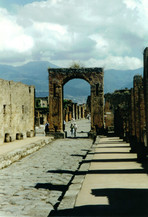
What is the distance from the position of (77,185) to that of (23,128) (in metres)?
16.1

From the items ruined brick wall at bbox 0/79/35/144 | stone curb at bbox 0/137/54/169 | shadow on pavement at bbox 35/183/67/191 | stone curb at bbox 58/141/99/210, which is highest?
ruined brick wall at bbox 0/79/35/144

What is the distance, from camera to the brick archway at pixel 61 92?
23.7 meters

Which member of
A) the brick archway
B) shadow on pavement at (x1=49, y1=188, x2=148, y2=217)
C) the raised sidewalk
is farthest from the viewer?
the brick archway

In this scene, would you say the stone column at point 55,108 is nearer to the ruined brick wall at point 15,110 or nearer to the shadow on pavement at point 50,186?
the ruined brick wall at point 15,110

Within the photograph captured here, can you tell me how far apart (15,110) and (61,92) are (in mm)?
4622

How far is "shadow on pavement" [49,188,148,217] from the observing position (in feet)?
14.9

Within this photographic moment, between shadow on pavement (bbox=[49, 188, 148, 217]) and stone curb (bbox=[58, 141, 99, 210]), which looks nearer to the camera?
shadow on pavement (bbox=[49, 188, 148, 217])

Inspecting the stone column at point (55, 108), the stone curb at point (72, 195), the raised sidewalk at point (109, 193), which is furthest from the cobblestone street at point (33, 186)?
the stone column at point (55, 108)

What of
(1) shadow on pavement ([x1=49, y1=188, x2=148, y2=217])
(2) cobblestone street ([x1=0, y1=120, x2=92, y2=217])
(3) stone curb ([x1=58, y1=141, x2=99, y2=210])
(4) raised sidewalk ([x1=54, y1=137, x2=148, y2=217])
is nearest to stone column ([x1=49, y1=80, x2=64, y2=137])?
(2) cobblestone street ([x1=0, y1=120, x2=92, y2=217])

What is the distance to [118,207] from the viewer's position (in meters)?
4.88

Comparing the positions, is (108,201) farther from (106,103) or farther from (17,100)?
(106,103)

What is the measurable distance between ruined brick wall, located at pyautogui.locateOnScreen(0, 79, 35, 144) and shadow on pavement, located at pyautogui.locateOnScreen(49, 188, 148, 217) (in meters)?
12.5

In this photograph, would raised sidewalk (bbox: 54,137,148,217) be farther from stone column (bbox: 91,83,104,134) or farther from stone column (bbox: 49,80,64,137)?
stone column (bbox: 49,80,64,137)

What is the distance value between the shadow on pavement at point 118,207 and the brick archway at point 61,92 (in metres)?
18.1
